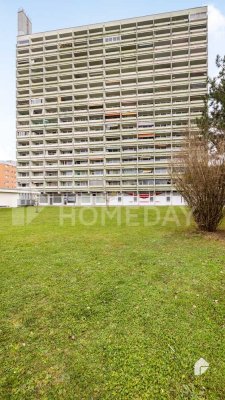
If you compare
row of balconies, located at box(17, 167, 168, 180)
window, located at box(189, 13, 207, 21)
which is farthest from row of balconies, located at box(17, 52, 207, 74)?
row of balconies, located at box(17, 167, 168, 180)

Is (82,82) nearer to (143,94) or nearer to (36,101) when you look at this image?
(36,101)

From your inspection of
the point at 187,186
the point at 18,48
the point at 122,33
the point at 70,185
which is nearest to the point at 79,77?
the point at 122,33

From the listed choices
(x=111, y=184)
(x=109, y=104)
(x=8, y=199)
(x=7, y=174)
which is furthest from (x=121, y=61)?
(x=7, y=174)

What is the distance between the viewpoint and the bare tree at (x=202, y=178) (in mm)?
11406

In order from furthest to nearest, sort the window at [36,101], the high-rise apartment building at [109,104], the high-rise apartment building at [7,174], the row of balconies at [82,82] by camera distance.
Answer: the high-rise apartment building at [7,174] < the window at [36,101] < the high-rise apartment building at [109,104] < the row of balconies at [82,82]

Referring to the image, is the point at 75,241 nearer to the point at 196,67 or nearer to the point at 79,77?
the point at 196,67

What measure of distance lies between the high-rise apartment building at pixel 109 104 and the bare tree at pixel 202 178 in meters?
45.7

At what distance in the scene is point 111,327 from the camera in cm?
432

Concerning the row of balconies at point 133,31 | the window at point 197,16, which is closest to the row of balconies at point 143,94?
the row of balconies at point 133,31

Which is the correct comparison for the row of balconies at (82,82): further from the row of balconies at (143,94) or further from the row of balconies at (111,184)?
the row of balconies at (111,184)

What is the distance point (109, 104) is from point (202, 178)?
57.1m

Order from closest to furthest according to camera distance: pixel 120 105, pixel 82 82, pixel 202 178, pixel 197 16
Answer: pixel 202 178, pixel 197 16, pixel 120 105, pixel 82 82

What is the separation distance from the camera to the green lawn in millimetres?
3182

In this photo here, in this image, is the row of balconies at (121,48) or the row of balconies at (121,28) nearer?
the row of balconies at (121,48)
